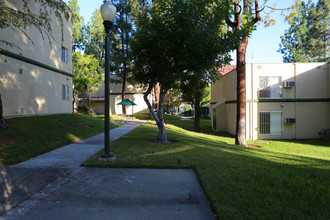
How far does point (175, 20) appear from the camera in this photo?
8.13 m

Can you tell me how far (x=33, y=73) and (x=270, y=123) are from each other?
17.2m

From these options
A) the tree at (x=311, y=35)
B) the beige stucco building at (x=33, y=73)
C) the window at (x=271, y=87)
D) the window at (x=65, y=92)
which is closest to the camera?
the beige stucco building at (x=33, y=73)

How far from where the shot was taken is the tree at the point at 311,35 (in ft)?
118

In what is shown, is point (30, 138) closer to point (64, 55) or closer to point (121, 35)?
point (64, 55)

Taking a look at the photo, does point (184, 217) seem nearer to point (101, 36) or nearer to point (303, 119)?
point (303, 119)

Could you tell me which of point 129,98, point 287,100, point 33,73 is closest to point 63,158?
point 33,73

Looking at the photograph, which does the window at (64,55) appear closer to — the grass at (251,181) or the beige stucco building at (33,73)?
the beige stucco building at (33,73)

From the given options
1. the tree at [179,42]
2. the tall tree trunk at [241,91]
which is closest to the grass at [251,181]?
the tree at [179,42]

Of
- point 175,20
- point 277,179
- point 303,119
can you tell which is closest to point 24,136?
point 175,20

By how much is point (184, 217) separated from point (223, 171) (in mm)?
2154

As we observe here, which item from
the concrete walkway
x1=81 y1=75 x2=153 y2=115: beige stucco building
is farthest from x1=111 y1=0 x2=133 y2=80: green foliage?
the concrete walkway

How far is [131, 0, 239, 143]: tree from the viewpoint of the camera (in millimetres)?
7766

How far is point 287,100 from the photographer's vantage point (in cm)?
1759

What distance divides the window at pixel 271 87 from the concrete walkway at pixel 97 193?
14671mm
